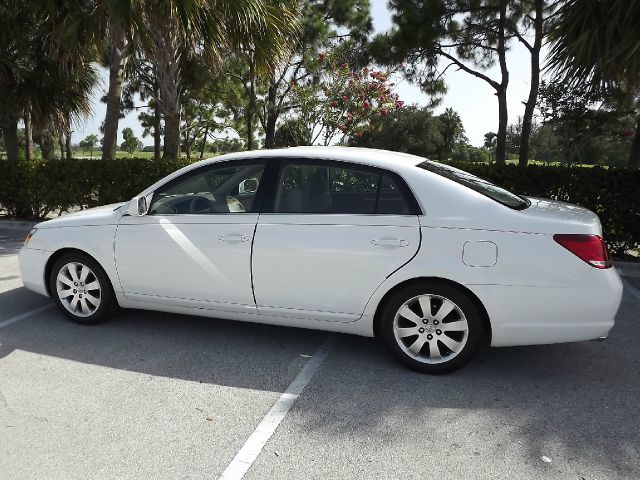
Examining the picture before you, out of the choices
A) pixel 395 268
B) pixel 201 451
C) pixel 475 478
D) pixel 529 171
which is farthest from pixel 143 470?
pixel 529 171

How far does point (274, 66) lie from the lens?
364 inches

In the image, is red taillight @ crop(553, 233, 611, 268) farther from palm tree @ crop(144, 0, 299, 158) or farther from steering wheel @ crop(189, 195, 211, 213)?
palm tree @ crop(144, 0, 299, 158)

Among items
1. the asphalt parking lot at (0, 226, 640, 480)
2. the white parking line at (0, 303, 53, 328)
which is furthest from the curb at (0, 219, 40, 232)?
the asphalt parking lot at (0, 226, 640, 480)

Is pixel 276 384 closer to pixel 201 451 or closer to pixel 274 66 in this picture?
pixel 201 451

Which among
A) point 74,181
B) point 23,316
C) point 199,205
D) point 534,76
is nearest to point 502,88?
point 534,76

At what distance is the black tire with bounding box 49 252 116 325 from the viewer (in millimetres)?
4203

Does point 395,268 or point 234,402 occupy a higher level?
point 395,268

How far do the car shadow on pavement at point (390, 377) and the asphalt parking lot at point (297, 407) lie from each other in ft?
0.04

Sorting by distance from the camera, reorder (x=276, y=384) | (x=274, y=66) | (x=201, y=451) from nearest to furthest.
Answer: (x=201, y=451)
(x=276, y=384)
(x=274, y=66)

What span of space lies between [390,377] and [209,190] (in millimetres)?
1949

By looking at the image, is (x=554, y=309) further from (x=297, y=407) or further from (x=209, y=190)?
(x=209, y=190)

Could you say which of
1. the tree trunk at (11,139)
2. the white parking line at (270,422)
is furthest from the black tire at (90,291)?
the tree trunk at (11,139)

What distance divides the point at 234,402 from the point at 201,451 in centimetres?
52

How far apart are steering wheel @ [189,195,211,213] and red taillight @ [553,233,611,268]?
2407 mm
